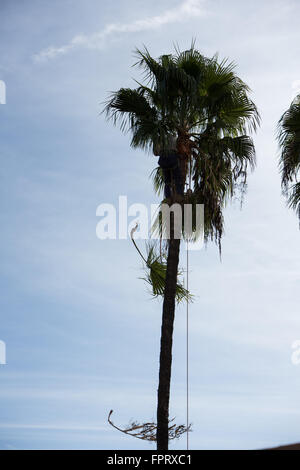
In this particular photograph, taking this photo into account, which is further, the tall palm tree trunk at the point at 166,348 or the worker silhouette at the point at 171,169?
the worker silhouette at the point at 171,169

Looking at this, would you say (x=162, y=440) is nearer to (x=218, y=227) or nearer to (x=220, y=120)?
(x=218, y=227)

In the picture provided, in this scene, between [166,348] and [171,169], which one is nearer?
[166,348]

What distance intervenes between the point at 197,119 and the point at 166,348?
5640mm

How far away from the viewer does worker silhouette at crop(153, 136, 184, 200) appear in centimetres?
1501

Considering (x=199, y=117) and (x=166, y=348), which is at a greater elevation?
(x=199, y=117)

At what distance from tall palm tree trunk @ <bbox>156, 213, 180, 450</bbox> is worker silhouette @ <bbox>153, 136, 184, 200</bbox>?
1132 mm

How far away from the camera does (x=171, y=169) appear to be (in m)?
15.2

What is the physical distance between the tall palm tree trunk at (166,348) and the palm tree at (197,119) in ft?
0.09

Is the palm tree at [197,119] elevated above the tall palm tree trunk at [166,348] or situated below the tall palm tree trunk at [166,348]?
above

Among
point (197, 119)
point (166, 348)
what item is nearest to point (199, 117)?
point (197, 119)

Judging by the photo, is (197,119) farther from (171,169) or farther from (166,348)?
(166,348)

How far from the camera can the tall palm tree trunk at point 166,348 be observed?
13281 millimetres
